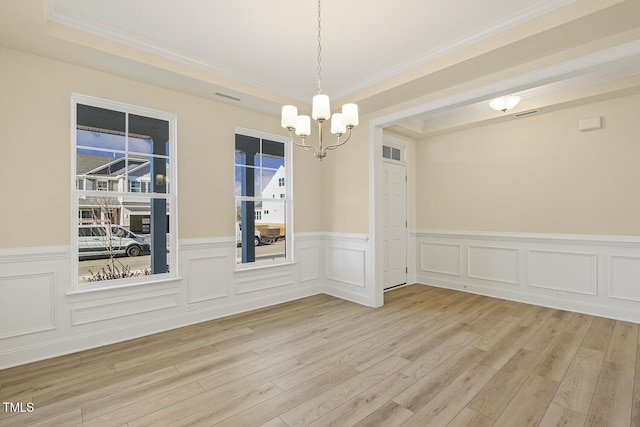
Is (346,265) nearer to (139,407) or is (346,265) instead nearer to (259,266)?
(259,266)

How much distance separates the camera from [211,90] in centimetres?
367

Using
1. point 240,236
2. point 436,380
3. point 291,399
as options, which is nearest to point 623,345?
point 436,380

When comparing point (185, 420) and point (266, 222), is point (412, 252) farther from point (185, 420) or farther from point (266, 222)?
point (185, 420)

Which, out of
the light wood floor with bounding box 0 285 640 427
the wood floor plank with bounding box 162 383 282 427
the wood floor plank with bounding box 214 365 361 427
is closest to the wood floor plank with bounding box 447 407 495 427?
the light wood floor with bounding box 0 285 640 427

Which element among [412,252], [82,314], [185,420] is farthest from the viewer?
[412,252]

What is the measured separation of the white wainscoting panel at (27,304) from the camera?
8.93 ft

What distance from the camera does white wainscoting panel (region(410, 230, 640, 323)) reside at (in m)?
3.84

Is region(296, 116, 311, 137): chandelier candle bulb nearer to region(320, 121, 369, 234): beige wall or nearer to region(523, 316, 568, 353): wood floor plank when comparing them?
region(320, 121, 369, 234): beige wall

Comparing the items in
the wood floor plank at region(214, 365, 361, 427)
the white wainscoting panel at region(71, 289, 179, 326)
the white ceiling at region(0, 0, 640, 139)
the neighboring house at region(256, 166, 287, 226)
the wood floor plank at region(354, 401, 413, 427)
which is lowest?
the wood floor plank at region(354, 401, 413, 427)

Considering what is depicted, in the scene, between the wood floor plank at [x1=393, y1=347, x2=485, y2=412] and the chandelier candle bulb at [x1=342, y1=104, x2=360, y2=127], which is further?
the chandelier candle bulb at [x1=342, y1=104, x2=360, y2=127]

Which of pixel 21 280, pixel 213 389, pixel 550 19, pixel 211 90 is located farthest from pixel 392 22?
pixel 21 280

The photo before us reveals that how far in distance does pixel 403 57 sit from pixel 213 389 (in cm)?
363

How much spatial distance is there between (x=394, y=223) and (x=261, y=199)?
2.46 metres

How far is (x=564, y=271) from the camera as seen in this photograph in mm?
4254
